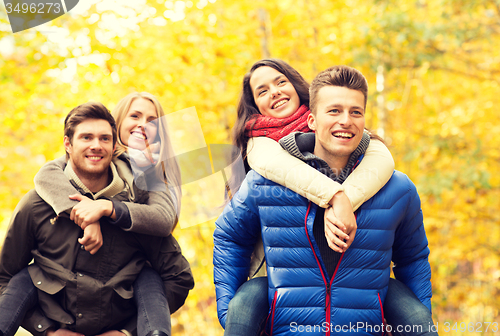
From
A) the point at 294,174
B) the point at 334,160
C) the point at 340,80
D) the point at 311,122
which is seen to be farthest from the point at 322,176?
the point at 340,80

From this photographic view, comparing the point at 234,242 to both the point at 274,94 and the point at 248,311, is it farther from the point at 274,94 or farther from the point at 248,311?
the point at 274,94

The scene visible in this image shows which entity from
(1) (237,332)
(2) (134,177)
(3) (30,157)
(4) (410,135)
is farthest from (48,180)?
(4) (410,135)

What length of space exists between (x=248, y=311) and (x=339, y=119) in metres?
0.96

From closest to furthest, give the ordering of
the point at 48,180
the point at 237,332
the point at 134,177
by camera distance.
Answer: the point at 237,332 → the point at 48,180 → the point at 134,177

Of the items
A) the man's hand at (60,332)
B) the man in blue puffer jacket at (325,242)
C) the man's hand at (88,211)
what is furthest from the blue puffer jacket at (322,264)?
the man's hand at (60,332)

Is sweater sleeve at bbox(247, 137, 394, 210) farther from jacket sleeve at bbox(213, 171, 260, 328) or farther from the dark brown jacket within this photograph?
the dark brown jacket

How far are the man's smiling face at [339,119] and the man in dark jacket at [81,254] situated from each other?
1.07 meters

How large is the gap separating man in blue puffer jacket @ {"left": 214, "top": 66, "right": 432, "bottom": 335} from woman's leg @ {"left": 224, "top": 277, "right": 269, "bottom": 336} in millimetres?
51

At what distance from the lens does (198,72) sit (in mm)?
5453

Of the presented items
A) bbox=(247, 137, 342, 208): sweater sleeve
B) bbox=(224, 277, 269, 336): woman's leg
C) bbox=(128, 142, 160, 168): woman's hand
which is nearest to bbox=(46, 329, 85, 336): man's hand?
bbox=(224, 277, 269, 336): woman's leg

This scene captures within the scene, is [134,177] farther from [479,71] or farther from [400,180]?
[479,71]

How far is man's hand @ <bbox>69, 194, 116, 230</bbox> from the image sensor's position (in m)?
1.97

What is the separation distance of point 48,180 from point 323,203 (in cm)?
138

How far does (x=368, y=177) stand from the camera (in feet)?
6.03
